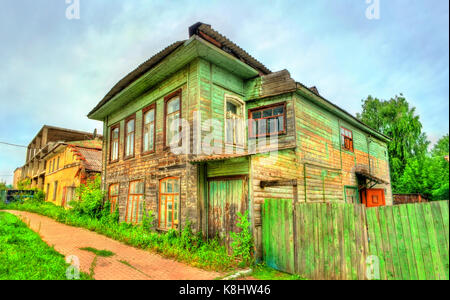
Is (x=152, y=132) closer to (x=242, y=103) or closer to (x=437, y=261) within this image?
(x=242, y=103)

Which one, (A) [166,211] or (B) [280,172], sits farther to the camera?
(A) [166,211]

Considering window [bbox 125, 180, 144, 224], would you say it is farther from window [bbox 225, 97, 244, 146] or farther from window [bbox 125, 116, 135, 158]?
window [bbox 225, 97, 244, 146]

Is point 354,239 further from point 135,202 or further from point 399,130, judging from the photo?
point 399,130

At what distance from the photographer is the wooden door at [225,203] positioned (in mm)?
7102

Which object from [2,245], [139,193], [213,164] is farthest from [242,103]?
[2,245]

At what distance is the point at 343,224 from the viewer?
5133mm

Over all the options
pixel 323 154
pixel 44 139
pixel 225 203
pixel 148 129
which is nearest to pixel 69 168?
pixel 148 129

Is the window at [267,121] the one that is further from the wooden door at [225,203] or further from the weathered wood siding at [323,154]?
the wooden door at [225,203]

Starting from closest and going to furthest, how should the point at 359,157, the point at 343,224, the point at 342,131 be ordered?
the point at 343,224 < the point at 342,131 < the point at 359,157

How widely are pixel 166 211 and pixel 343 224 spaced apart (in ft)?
21.2

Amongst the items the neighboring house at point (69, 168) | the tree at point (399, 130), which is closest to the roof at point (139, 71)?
the neighboring house at point (69, 168)

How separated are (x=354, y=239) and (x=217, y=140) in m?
5.40

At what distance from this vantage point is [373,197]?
15141mm

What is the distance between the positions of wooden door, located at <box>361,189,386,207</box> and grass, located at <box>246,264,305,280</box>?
10.9m
